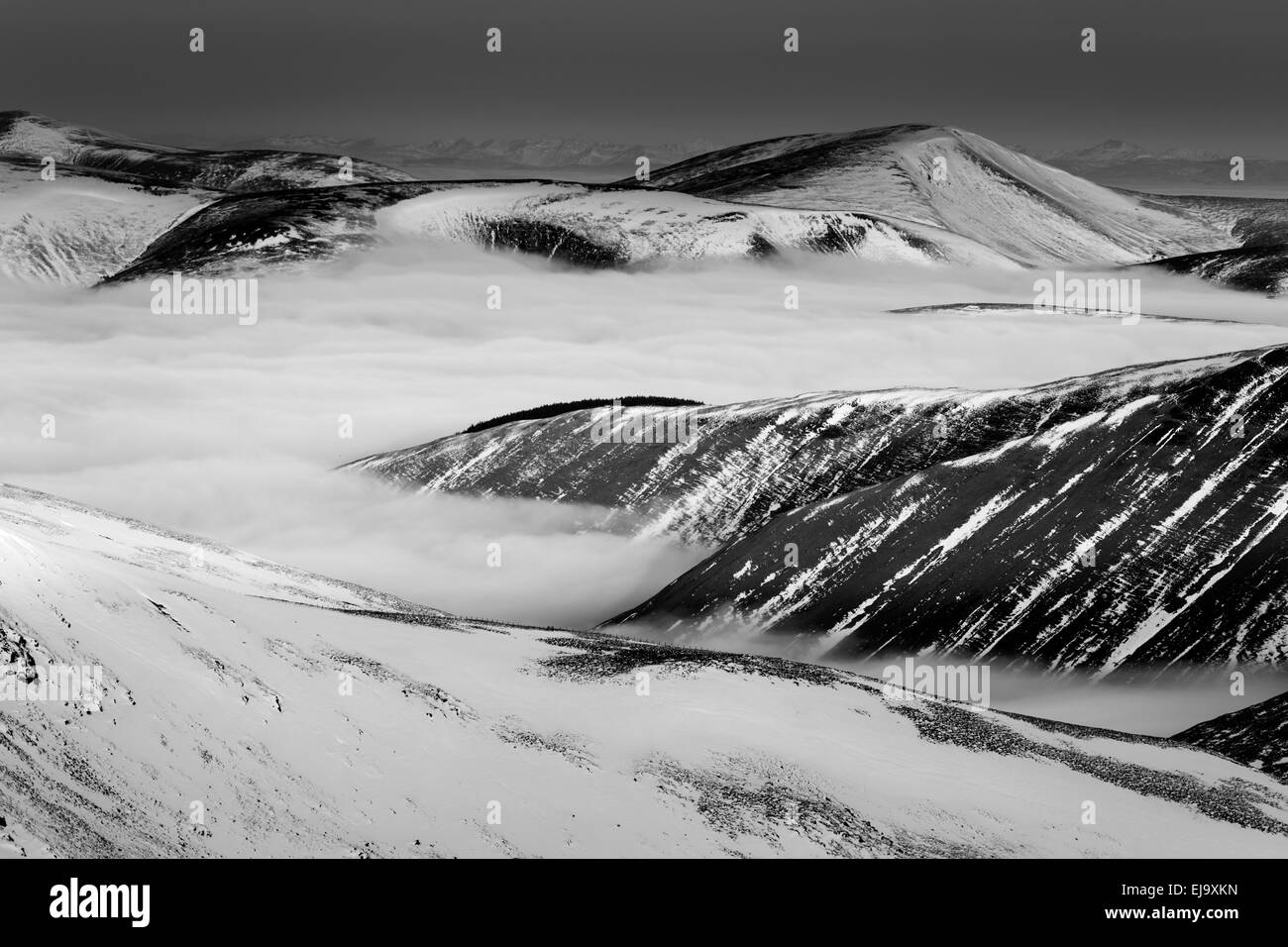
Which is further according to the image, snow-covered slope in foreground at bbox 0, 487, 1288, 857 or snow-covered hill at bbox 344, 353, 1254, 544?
snow-covered hill at bbox 344, 353, 1254, 544

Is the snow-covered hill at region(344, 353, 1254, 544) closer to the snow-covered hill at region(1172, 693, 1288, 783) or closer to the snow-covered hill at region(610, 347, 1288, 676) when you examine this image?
the snow-covered hill at region(610, 347, 1288, 676)

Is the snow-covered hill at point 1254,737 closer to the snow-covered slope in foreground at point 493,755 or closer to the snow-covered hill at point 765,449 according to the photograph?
the snow-covered slope in foreground at point 493,755

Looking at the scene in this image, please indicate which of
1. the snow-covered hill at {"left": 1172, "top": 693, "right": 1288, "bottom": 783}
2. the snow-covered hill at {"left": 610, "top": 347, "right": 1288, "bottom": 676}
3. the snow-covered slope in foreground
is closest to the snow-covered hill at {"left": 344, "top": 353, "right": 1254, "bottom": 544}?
the snow-covered hill at {"left": 610, "top": 347, "right": 1288, "bottom": 676}

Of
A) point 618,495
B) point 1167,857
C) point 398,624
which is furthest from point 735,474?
point 1167,857

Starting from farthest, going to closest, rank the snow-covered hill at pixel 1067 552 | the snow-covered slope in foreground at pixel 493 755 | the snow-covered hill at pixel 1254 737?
the snow-covered hill at pixel 1067 552
the snow-covered hill at pixel 1254 737
the snow-covered slope in foreground at pixel 493 755

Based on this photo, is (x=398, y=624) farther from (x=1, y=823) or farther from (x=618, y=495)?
(x=618, y=495)

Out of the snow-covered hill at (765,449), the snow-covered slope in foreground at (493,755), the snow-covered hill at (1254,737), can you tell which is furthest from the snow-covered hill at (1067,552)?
the snow-covered slope in foreground at (493,755)
